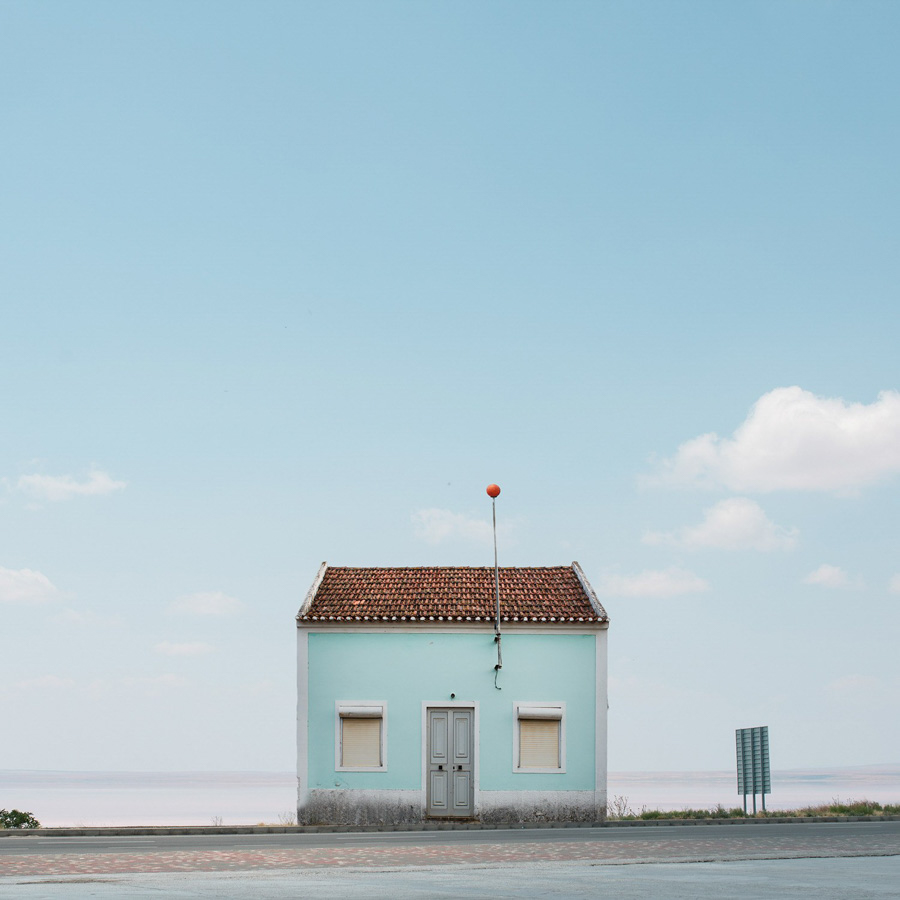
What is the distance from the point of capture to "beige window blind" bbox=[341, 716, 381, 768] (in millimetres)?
28172

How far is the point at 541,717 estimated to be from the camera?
1117 inches

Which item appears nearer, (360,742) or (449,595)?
(360,742)

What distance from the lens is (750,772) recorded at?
30609mm

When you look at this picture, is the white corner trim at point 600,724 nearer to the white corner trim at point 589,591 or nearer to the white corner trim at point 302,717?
the white corner trim at point 589,591

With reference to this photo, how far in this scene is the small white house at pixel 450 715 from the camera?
28.0m

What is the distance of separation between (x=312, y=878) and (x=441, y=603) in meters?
16.4

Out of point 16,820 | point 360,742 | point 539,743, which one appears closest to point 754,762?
point 539,743

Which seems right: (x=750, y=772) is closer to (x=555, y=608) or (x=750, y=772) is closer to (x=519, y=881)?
(x=555, y=608)

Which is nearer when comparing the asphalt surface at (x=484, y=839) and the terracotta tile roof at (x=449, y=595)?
the asphalt surface at (x=484, y=839)

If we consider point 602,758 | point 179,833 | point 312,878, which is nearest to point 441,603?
point 602,758

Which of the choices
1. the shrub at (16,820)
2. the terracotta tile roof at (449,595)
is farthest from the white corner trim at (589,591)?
the shrub at (16,820)

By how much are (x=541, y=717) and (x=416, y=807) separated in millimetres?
3407

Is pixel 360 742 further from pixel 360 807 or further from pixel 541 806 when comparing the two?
pixel 541 806

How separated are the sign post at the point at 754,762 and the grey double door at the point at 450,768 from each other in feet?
22.3
